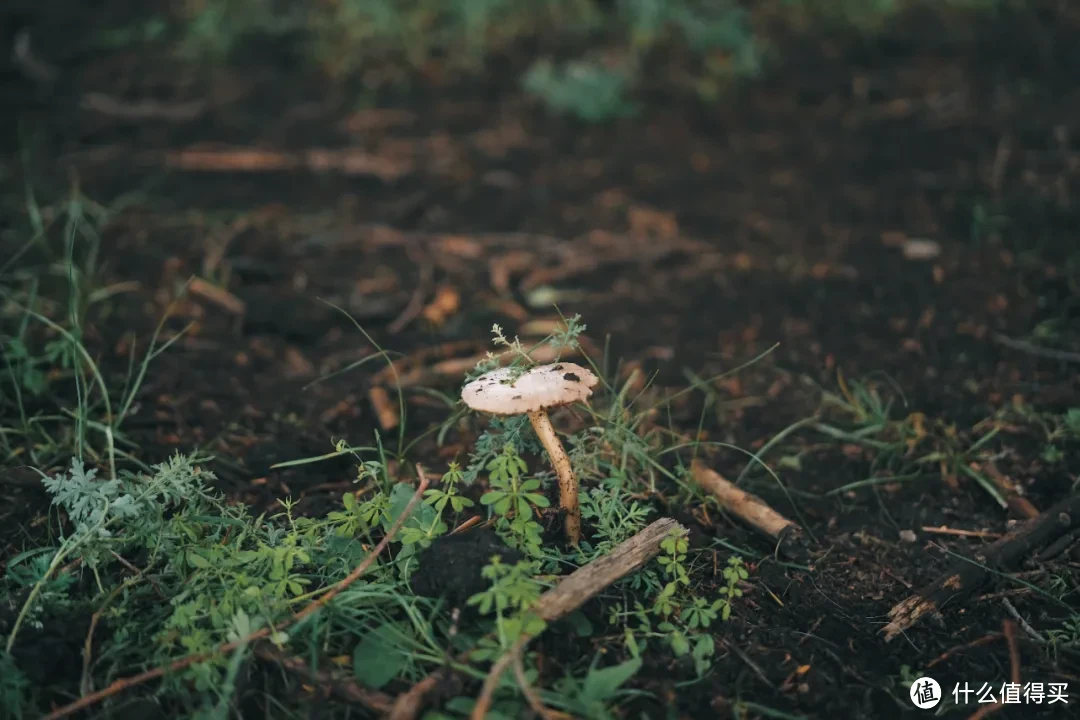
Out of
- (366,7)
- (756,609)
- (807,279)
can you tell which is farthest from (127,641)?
(366,7)

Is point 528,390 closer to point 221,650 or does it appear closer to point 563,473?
point 563,473

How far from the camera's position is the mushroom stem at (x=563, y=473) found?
1.86 metres

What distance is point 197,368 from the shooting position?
2.91 metres

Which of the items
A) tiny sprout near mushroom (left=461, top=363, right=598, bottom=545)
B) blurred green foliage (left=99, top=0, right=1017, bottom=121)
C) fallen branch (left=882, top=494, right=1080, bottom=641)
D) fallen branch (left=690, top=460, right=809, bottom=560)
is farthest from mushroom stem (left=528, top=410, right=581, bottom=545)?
blurred green foliage (left=99, top=0, right=1017, bottom=121)

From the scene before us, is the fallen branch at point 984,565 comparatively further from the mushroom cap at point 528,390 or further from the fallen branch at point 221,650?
the fallen branch at point 221,650

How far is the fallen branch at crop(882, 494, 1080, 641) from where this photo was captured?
1949 millimetres

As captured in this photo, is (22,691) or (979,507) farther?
(979,507)

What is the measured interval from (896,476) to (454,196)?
8.98 feet

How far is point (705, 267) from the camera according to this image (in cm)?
377

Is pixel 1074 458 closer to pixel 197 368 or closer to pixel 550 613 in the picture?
pixel 550 613

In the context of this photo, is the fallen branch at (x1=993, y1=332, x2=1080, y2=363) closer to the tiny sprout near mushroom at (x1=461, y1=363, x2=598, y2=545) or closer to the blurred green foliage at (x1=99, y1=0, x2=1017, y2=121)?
the tiny sprout near mushroom at (x1=461, y1=363, x2=598, y2=545)

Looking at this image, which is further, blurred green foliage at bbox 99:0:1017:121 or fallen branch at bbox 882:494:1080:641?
blurred green foliage at bbox 99:0:1017:121

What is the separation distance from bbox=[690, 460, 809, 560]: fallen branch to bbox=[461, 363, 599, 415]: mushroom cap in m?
0.64

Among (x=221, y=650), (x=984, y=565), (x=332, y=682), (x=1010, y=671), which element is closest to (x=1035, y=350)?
(x=984, y=565)
